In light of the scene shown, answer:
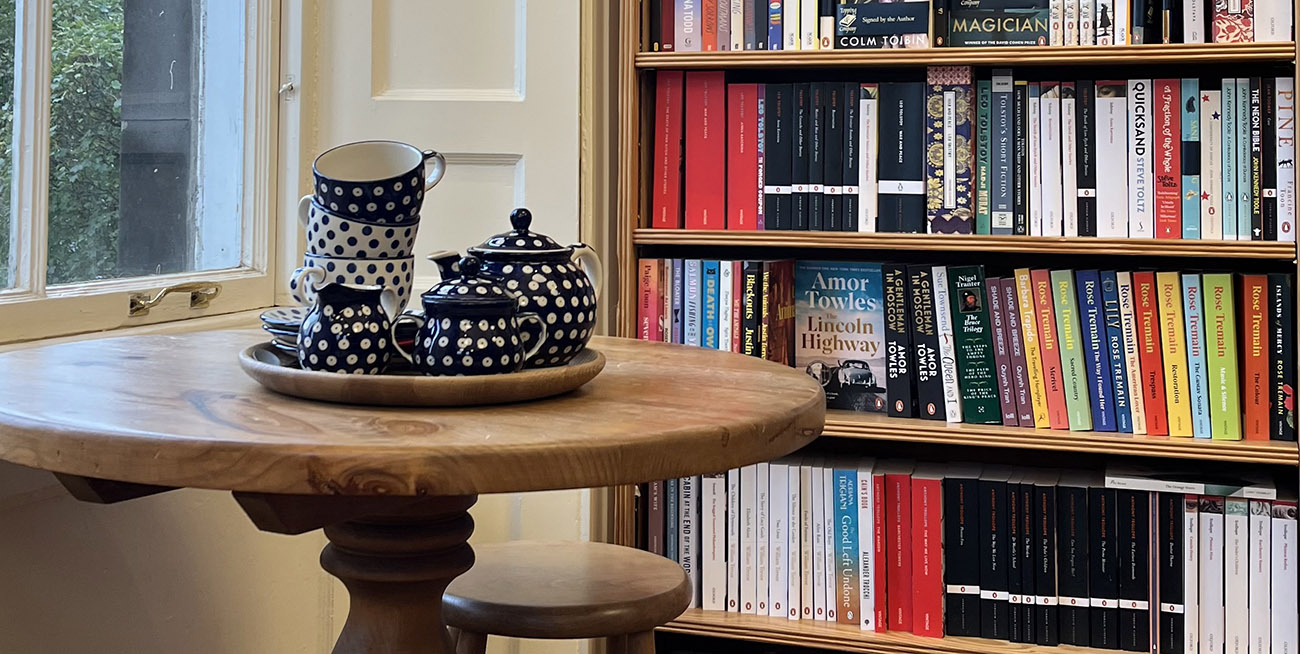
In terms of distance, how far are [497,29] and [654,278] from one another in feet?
1.59

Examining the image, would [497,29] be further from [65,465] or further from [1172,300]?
[65,465]

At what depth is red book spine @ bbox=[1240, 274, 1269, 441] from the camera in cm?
182

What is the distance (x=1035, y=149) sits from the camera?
190 cm

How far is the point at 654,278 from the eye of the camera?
204cm

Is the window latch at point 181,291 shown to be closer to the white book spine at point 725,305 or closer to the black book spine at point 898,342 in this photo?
the white book spine at point 725,305

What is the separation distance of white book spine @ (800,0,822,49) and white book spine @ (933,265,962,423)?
1.36 ft

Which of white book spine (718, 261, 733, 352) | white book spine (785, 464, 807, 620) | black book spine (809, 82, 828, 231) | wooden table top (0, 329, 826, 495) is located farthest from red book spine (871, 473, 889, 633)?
wooden table top (0, 329, 826, 495)

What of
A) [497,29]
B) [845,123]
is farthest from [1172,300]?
[497,29]

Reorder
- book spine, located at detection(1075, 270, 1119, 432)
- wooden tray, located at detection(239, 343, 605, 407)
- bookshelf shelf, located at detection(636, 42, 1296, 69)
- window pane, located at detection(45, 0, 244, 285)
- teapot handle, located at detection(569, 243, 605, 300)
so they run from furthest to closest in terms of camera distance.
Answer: book spine, located at detection(1075, 270, 1119, 432) → bookshelf shelf, located at detection(636, 42, 1296, 69) → window pane, located at detection(45, 0, 244, 285) → teapot handle, located at detection(569, 243, 605, 300) → wooden tray, located at detection(239, 343, 605, 407)

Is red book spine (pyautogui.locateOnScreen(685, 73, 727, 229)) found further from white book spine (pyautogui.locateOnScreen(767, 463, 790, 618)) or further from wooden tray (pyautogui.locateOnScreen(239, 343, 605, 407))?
wooden tray (pyautogui.locateOnScreen(239, 343, 605, 407))

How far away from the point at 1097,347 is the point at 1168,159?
31cm

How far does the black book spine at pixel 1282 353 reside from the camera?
1.81 m

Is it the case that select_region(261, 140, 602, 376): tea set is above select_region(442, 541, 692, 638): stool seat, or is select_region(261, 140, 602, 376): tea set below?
above

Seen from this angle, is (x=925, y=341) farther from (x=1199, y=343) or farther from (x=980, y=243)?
(x=1199, y=343)
